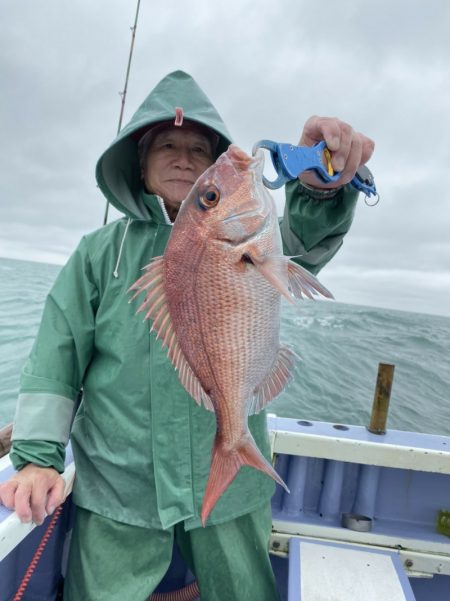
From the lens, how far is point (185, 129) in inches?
80.1

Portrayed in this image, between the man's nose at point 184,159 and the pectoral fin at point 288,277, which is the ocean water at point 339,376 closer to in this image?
the man's nose at point 184,159

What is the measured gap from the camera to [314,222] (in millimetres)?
1852

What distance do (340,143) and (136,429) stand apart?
1.35 m

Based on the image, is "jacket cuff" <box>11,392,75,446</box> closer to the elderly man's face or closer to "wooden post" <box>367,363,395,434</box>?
the elderly man's face

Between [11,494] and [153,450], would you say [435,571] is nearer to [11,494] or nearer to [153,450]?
[153,450]

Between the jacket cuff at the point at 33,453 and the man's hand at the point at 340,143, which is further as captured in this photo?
the jacket cuff at the point at 33,453

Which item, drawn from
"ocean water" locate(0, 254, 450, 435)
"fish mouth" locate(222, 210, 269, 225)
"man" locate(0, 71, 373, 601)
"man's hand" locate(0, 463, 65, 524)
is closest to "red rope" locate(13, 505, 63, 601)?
"man" locate(0, 71, 373, 601)

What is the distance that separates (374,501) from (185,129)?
2.47 metres

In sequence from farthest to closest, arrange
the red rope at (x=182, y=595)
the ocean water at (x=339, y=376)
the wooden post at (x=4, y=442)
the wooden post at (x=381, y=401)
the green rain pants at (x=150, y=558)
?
the ocean water at (x=339, y=376)
the wooden post at (x=381, y=401)
the wooden post at (x=4, y=442)
the red rope at (x=182, y=595)
the green rain pants at (x=150, y=558)

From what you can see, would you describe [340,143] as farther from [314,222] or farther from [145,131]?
[145,131]

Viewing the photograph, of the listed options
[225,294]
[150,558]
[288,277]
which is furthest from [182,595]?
[288,277]

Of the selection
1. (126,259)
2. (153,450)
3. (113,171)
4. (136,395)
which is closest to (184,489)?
(153,450)

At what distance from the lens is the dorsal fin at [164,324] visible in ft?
4.83

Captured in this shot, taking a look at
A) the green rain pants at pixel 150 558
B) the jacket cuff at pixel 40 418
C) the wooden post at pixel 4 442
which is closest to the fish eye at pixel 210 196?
the jacket cuff at pixel 40 418
